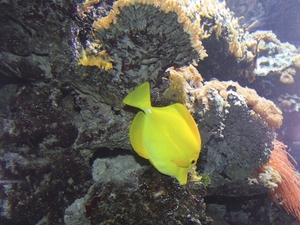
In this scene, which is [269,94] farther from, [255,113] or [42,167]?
[42,167]

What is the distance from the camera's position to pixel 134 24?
2197mm

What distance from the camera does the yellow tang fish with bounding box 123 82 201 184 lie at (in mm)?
1654

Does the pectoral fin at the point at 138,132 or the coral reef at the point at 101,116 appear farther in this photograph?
the coral reef at the point at 101,116

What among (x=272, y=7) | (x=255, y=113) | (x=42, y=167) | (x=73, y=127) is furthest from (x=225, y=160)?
(x=272, y=7)

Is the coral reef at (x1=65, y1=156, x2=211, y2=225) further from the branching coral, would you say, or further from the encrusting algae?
the branching coral

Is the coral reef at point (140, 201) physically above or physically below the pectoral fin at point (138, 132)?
below

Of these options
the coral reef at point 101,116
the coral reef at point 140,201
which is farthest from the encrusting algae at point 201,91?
the coral reef at point 140,201

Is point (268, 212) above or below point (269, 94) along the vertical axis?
below

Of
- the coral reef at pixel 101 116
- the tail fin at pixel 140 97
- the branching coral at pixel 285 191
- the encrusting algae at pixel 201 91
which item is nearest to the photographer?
the tail fin at pixel 140 97

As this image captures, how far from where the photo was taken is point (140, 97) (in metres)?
1.65

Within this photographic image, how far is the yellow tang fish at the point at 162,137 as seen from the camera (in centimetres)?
165

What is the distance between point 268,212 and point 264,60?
4697mm

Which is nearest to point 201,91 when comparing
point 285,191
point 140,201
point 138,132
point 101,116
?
point 101,116

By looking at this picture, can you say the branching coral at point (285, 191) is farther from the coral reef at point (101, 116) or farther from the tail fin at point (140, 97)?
the tail fin at point (140, 97)
